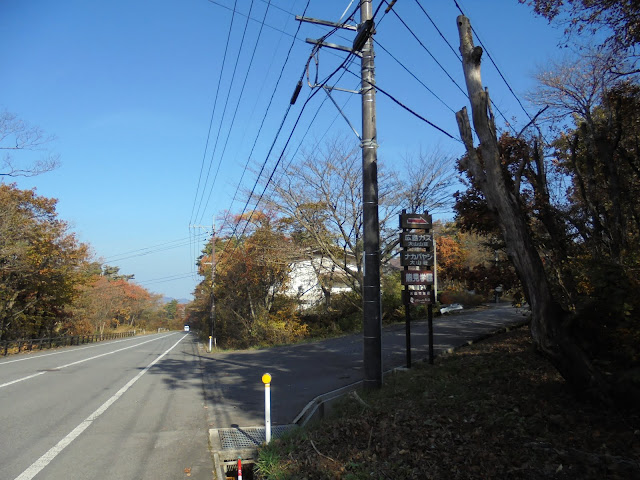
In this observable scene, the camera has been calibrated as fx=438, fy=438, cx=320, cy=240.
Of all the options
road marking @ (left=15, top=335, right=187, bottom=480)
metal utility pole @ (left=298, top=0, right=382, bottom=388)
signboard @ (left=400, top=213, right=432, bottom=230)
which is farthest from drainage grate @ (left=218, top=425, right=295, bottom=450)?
signboard @ (left=400, top=213, right=432, bottom=230)

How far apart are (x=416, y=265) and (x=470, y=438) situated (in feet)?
18.7

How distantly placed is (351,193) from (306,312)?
49.0 feet

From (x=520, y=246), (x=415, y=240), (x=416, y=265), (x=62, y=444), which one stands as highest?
(x=415, y=240)

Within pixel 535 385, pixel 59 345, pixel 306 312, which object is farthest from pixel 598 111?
pixel 59 345

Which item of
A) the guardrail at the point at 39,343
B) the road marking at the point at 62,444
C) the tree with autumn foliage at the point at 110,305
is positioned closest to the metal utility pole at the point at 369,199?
the road marking at the point at 62,444

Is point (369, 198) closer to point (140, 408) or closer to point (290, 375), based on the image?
point (140, 408)

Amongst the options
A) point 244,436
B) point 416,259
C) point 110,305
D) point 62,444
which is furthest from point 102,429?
point 110,305

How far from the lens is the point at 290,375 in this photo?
13383 millimetres

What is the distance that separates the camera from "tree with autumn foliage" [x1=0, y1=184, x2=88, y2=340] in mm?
25531

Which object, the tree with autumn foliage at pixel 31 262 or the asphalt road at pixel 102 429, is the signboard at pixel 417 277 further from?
the tree with autumn foliage at pixel 31 262

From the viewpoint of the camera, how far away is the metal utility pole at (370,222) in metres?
8.41

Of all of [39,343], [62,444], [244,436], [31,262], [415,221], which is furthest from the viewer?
[39,343]

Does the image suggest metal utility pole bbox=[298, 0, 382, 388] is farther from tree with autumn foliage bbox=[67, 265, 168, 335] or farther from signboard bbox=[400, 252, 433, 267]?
tree with autumn foliage bbox=[67, 265, 168, 335]

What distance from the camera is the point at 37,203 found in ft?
98.6
